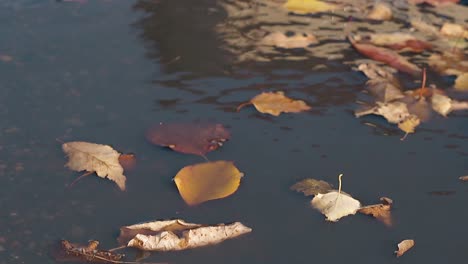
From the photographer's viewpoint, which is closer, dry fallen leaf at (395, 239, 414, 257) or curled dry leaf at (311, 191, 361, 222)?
dry fallen leaf at (395, 239, 414, 257)

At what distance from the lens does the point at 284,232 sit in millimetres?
2012

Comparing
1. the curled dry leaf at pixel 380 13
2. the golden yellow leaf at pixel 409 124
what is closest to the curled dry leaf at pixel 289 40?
the curled dry leaf at pixel 380 13

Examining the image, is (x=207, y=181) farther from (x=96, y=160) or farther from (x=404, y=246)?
(x=404, y=246)

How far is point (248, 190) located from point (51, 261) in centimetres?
63

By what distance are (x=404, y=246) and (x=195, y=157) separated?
73 cm

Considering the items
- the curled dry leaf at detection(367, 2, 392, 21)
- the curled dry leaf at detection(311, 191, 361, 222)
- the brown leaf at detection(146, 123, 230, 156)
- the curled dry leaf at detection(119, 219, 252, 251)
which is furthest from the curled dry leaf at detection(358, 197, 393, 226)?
the curled dry leaf at detection(367, 2, 392, 21)

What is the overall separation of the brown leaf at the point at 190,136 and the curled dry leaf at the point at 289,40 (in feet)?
2.30

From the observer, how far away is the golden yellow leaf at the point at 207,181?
6.97 ft

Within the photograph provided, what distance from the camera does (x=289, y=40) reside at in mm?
3023

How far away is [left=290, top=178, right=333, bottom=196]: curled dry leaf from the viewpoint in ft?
7.06

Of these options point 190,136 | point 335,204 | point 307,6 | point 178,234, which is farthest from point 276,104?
point 307,6

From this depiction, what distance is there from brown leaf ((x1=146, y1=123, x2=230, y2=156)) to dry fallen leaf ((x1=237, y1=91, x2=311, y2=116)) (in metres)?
0.18

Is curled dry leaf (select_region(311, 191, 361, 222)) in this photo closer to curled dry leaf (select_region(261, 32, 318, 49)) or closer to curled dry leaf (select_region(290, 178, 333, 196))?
curled dry leaf (select_region(290, 178, 333, 196))

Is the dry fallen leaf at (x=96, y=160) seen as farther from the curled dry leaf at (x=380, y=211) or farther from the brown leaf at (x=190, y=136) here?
the curled dry leaf at (x=380, y=211)
